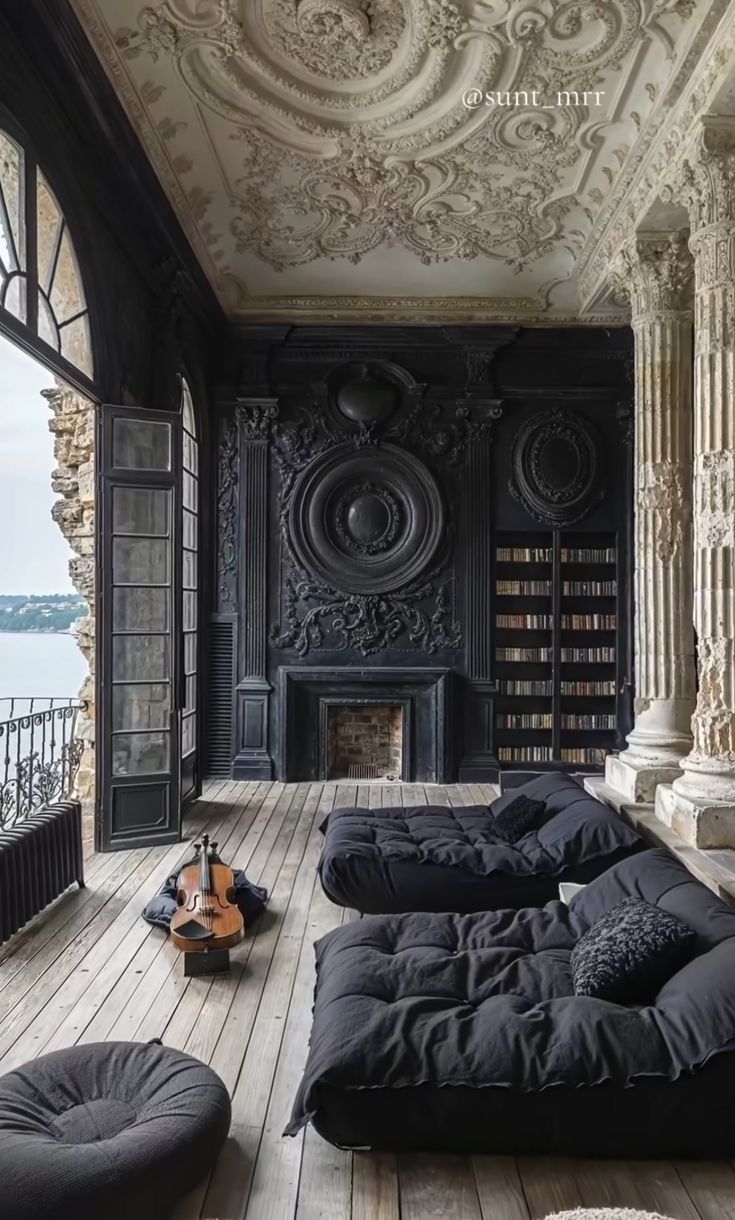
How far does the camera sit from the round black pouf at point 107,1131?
184 centimetres

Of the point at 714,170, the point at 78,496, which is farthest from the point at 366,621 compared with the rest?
the point at 714,170

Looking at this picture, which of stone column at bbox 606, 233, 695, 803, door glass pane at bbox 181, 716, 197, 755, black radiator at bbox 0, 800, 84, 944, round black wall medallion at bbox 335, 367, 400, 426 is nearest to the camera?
black radiator at bbox 0, 800, 84, 944

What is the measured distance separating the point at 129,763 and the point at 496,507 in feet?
13.4

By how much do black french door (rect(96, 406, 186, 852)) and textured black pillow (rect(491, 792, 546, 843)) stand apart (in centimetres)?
230

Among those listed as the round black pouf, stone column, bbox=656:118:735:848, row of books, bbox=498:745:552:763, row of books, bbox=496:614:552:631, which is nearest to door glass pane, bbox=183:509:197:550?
row of books, bbox=496:614:552:631

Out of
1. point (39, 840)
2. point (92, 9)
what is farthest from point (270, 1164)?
point (92, 9)

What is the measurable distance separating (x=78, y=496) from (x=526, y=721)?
4.38 metres

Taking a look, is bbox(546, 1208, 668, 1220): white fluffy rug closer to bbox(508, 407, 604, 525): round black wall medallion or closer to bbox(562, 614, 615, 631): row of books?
bbox(562, 614, 615, 631): row of books

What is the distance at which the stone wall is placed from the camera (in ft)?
20.4

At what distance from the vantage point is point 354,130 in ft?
16.1

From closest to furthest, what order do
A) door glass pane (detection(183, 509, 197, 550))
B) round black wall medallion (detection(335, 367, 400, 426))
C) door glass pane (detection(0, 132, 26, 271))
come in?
door glass pane (detection(0, 132, 26, 271)) → door glass pane (detection(183, 509, 197, 550)) → round black wall medallion (detection(335, 367, 400, 426))

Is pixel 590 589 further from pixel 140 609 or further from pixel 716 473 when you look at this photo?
pixel 140 609

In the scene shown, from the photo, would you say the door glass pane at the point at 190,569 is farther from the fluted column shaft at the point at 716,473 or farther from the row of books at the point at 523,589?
the fluted column shaft at the point at 716,473

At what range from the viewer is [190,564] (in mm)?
7066
